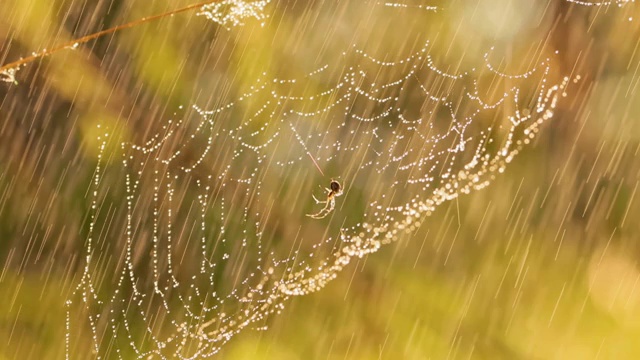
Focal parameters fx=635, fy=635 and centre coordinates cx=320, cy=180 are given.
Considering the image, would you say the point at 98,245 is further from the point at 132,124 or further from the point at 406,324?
the point at 406,324

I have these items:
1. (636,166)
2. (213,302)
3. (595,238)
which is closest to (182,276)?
(213,302)

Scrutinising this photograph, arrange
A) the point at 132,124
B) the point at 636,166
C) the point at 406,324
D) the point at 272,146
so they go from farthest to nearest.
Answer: the point at 636,166
the point at 406,324
the point at 272,146
the point at 132,124

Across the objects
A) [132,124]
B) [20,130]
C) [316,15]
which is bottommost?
[20,130]

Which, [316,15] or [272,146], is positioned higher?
[316,15]
